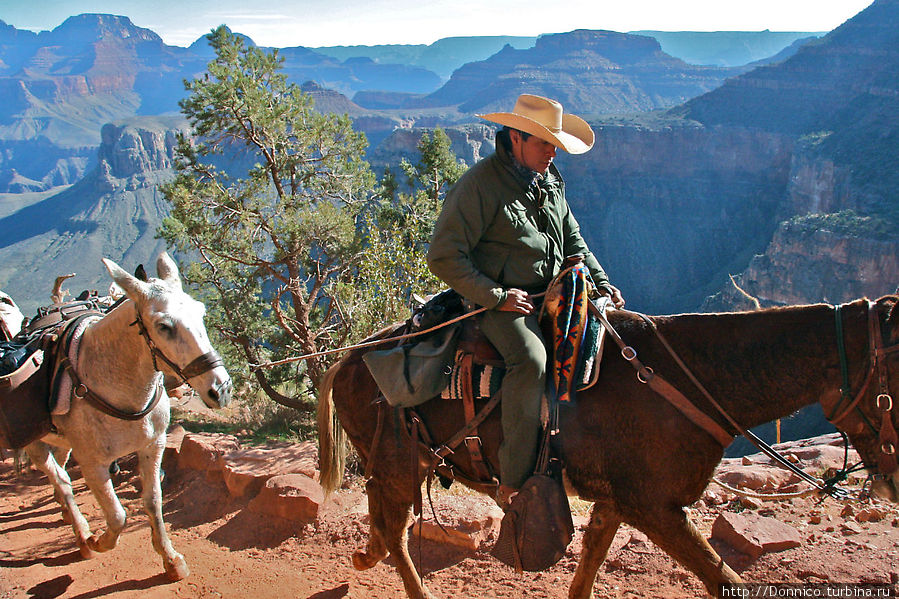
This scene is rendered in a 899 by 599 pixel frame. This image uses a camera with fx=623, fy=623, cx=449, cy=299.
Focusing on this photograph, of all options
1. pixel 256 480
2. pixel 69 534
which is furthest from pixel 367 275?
pixel 69 534

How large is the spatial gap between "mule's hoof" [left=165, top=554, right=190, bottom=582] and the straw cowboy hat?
443 centimetres

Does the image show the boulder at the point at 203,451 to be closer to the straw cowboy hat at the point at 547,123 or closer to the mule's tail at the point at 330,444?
the mule's tail at the point at 330,444

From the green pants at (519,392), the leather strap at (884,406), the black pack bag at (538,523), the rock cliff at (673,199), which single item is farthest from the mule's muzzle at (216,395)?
the rock cliff at (673,199)

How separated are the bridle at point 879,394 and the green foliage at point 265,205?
8.05 meters

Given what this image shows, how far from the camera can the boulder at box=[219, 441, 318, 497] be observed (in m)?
6.61

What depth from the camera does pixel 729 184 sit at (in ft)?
230

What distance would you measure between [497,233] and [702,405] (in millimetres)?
1493

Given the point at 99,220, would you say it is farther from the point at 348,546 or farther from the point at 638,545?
the point at 638,545

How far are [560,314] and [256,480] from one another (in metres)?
4.38

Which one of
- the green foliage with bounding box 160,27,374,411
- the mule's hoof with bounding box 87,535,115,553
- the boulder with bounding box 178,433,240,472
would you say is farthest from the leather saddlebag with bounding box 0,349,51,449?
the green foliage with bounding box 160,27,374,411

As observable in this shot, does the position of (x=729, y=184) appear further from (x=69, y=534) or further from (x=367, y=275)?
(x=69, y=534)

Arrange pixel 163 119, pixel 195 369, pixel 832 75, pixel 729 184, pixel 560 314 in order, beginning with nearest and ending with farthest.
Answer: pixel 560 314, pixel 195 369, pixel 832 75, pixel 729 184, pixel 163 119

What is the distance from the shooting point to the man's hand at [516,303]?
11.7ft

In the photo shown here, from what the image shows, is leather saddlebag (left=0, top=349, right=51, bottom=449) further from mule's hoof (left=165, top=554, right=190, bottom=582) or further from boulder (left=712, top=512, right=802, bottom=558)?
boulder (left=712, top=512, right=802, bottom=558)
